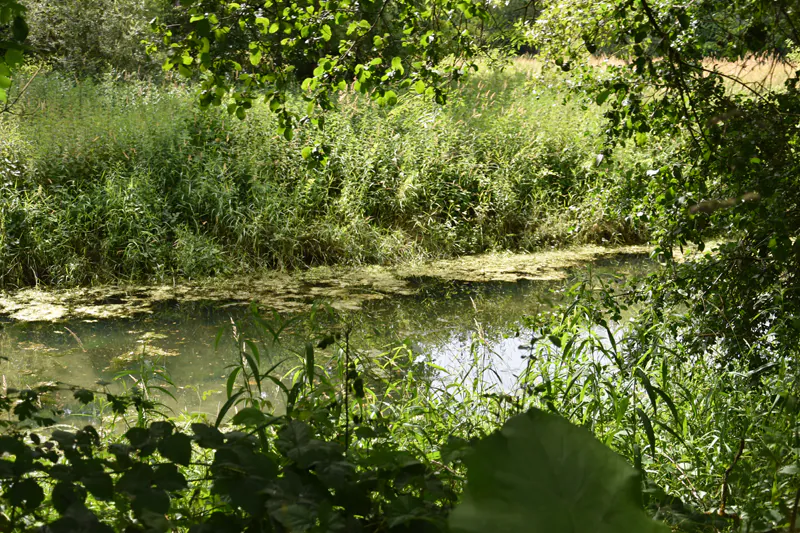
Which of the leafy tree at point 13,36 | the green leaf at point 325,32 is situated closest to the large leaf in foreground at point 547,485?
the leafy tree at point 13,36

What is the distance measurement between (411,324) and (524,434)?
5080 mm

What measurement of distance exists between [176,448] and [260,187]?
6.20 meters

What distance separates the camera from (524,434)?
34 centimetres

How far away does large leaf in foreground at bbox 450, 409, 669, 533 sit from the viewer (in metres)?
0.32

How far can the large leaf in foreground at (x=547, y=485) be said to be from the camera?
0.32 metres

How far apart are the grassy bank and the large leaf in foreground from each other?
552 cm

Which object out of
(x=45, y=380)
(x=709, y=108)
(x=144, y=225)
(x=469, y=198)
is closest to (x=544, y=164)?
(x=469, y=198)

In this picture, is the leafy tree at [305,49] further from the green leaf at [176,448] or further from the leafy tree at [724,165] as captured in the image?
the green leaf at [176,448]

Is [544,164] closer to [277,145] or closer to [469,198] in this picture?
[469,198]

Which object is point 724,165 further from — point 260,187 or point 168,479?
point 260,187

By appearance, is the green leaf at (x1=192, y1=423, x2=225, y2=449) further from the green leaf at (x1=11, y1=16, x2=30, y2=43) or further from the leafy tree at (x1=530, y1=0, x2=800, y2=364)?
the leafy tree at (x1=530, y1=0, x2=800, y2=364)

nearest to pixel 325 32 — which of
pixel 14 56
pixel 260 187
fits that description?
pixel 14 56

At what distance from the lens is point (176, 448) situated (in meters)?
1.09

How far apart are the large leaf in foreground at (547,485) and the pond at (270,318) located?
3123mm
